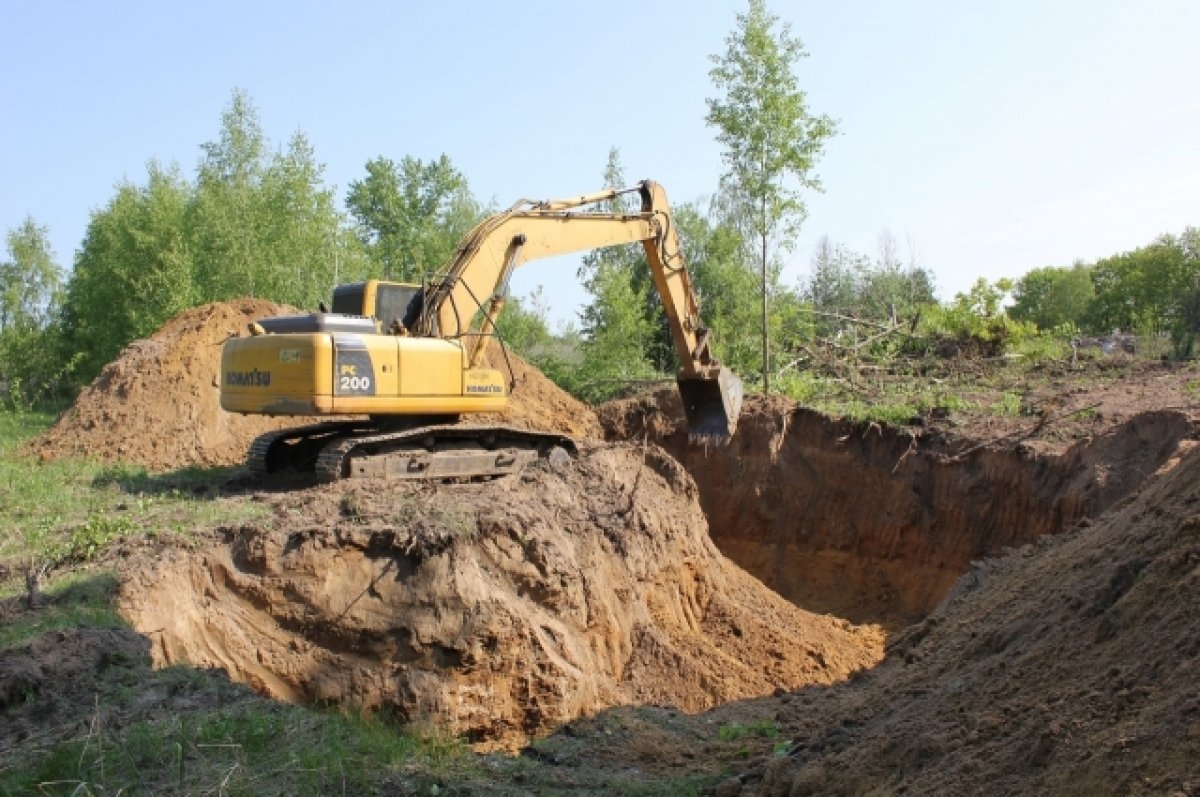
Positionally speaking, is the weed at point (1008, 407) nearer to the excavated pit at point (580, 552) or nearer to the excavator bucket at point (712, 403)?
the excavated pit at point (580, 552)

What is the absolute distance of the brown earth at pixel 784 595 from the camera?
4.54m

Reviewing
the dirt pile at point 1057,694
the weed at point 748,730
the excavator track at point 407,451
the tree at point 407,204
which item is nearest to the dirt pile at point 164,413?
the excavator track at point 407,451

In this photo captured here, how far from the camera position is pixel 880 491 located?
14.9 metres

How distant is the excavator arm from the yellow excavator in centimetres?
2

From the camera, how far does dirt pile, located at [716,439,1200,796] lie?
3689 millimetres

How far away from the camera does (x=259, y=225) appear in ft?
81.3

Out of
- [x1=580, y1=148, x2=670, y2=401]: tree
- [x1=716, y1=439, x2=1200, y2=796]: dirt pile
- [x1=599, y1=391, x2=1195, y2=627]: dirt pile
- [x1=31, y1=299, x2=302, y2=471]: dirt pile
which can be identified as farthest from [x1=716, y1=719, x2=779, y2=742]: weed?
[x1=580, y1=148, x2=670, y2=401]: tree

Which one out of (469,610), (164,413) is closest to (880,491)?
(469,610)

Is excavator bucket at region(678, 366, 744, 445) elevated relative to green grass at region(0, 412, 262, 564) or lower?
elevated

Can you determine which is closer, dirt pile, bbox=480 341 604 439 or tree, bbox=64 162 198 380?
dirt pile, bbox=480 341 604 439

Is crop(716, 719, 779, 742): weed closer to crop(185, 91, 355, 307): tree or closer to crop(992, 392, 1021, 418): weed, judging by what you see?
crop(992, 392, 1021, 418): weed

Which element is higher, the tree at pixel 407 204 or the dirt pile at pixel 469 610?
the tree at pixel 407 204

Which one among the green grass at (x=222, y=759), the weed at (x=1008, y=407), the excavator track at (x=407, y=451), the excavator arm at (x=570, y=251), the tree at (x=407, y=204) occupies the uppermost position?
the tree at (x=407, y=204)

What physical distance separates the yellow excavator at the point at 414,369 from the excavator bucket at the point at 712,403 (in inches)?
1.3
